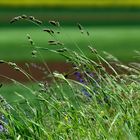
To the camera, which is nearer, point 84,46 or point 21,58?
point 21,58

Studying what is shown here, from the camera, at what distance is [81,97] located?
5168mm

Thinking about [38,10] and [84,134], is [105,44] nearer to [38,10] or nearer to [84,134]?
[38,10]

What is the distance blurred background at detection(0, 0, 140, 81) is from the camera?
17656 millimetres

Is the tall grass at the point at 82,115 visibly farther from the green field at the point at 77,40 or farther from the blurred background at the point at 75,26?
the green field at the point at 77,40

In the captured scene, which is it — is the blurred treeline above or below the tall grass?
below

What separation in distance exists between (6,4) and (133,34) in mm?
5050

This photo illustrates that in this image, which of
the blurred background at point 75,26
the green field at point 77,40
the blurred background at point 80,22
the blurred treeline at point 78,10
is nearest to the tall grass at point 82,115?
the blurred background at point 75,26

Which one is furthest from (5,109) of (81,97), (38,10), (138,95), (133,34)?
(38,10)

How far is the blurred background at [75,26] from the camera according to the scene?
1766 centimetres

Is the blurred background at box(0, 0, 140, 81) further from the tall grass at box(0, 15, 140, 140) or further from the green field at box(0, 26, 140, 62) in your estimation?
the tall grass at box(0, 15, 140, 140)

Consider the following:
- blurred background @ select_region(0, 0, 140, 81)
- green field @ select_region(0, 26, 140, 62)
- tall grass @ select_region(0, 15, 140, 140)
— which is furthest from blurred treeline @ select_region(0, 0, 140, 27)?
tall grass @ select_region(0, 15, 140, 140)

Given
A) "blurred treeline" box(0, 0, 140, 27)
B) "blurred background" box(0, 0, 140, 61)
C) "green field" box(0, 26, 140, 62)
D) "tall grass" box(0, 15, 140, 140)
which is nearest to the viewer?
"tall grass" box(0, 15, 140, 140)

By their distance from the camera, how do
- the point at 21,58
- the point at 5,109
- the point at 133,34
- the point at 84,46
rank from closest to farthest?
the point at 5,109
the point at 21,58
the point at 84,46
the point at 133,34

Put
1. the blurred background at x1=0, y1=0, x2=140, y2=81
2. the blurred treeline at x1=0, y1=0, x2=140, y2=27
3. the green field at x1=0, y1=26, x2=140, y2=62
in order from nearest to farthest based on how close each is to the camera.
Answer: the green field at x1=0, y1=26, x2=140, y2=62, the blurred background at x1=0, y1=0, x2=140, y2=81, the blurred treeline at x1=0, y1=0, x2=140, y2=27
